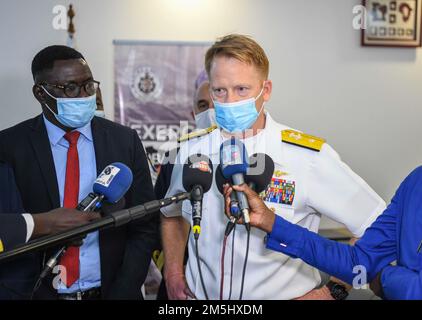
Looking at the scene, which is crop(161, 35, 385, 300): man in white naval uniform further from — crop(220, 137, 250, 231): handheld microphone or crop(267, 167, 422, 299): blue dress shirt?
crop(220, 137, 250, 231): handheld microphone

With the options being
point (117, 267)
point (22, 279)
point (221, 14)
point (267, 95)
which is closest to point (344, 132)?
point (221, 14)

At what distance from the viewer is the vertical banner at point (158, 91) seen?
356 centimetres

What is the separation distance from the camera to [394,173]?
12.6 ft

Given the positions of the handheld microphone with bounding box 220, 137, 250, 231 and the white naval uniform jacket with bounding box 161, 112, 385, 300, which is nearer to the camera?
the handheld microphone with bounding box 220, 137, 250, 231

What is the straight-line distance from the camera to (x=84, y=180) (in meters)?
1.60

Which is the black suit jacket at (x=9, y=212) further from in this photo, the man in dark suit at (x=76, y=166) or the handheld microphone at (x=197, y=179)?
the handheld microphone at (x=197, y=179)

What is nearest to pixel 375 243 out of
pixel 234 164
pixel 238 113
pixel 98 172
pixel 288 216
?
pixel 288 216

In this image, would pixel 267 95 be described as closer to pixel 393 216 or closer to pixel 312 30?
pixel 393 216

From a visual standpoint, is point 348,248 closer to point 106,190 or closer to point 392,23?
point 106,190

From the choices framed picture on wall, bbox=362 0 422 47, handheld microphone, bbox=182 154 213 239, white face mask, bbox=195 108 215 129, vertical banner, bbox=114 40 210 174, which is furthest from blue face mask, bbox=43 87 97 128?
framed picture on wall, bbox=362 0 422 47

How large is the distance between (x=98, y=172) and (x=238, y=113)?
19.5 inches

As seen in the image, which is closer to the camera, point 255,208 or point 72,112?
point 255,208

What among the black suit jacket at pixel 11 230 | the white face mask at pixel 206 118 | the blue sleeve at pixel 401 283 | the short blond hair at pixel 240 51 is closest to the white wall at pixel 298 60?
the white face mask at pixel 206 118

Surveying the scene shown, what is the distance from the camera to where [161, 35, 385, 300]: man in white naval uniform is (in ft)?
4.74
